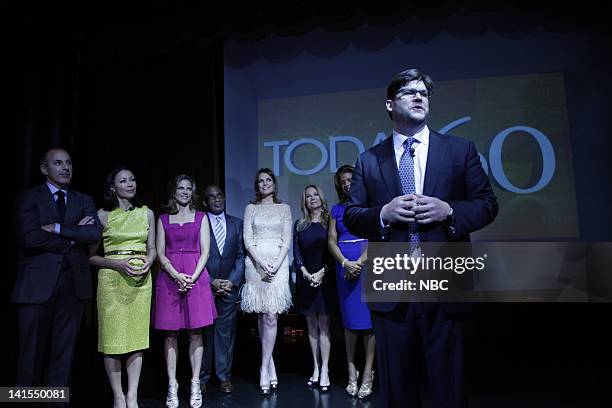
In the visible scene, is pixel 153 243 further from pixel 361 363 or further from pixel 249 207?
pixel 361 363

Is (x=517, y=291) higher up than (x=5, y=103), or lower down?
lower down

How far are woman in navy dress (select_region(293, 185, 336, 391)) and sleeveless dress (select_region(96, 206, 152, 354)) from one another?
1328mm

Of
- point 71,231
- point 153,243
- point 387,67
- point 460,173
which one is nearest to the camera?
point 460,173

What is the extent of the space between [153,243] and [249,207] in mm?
939

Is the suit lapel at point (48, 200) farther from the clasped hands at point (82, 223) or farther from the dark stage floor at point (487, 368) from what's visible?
the dark stage floor at point (487, 368)

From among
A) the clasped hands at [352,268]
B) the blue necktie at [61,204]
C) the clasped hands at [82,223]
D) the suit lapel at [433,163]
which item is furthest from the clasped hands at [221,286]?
the suit lapel at [433,163]

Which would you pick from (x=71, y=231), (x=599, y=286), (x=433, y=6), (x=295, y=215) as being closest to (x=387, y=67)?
(x=433, y=6)

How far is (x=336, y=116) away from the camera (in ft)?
17.0

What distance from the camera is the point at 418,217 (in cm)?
156

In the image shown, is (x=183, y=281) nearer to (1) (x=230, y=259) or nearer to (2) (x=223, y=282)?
(2) (x=223, y=282)

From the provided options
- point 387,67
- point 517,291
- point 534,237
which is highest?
point 387,67

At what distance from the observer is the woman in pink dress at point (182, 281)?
11.6ft

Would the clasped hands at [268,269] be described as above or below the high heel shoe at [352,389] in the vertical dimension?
above

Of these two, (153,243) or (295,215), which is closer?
(153,243)
